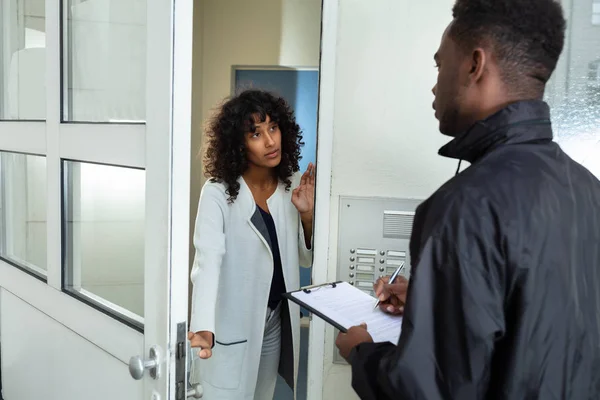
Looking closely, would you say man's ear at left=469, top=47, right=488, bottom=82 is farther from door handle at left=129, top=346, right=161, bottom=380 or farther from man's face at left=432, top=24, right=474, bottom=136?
door handle at left=129, top=346, right=161, bottom=380

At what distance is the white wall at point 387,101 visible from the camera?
55.6 inches

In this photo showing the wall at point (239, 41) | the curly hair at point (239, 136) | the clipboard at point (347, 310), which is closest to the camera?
the clipboard at point (347, 310)

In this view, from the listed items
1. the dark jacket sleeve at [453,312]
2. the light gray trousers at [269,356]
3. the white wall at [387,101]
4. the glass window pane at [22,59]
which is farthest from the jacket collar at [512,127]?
the glass window pane at [22,59]

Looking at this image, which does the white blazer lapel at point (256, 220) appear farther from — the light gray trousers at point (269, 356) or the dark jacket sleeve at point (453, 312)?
the dark jacket sleeve at point (453, 312)

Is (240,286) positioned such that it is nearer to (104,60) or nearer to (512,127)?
(104,60)

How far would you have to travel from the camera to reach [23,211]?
1926 mm

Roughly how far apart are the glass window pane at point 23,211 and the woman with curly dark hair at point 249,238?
0.53 metres

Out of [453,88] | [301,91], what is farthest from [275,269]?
[301,91]

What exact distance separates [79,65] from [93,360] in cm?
76

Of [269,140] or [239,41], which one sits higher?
[239,41]

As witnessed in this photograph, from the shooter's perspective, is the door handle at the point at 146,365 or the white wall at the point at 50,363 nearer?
the door handle at the point at 146,365

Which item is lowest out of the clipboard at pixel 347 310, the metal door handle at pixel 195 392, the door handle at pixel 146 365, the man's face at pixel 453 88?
the metal door handle at pixel 195 392

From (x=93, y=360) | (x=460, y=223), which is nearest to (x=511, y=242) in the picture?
(x=460, y=223)

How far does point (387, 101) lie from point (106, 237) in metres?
0.84
